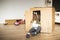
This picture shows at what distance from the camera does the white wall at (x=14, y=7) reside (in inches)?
106

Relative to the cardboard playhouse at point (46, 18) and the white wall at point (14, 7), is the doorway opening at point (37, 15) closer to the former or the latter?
the cardboard playhouse at point (46, 18)

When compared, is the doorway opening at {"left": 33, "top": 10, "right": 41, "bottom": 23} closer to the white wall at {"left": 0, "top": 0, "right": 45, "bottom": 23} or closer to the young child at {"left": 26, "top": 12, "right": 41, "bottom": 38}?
the young child at {"left": 26, "top": 12, "right": 41, "bottom": 38}

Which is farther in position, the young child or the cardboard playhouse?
the cardboard playhouse

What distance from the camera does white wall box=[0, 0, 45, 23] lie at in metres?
2.69

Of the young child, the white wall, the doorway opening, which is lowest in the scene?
the young child

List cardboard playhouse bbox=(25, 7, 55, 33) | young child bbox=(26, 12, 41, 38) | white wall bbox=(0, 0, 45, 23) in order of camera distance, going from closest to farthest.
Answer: young child bbox=(26, 12, 41, 38)
cardboard playhouse bbox=(25, 7, 55, 33)
white wall bbox=(0, 0, 45, 23)

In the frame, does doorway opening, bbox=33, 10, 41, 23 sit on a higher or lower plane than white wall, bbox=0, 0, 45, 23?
lower

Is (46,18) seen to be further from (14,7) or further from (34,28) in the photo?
(14,7)

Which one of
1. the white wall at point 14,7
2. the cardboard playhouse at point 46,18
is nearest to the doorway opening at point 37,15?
the cardboard playhouse at point 46,18

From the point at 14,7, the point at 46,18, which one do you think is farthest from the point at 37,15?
the point at 14,7

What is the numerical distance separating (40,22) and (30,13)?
0.17 meters

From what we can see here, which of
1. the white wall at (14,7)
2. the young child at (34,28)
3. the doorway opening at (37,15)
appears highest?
the white wall at (14,7)

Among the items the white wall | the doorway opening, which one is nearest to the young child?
the doorway opening

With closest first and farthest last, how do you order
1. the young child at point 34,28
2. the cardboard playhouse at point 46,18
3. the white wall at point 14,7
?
the young child at point 34,28 → the cardboard playhouse at point 46,18 → the white wall at point 14,7
